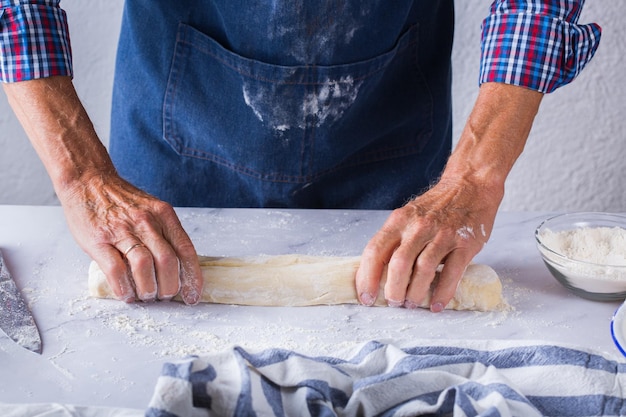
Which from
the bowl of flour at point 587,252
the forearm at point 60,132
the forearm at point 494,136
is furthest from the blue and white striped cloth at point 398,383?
the forearm at point 60,132

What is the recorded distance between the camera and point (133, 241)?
1361 millimetres

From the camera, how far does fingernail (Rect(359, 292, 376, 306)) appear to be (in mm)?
1356

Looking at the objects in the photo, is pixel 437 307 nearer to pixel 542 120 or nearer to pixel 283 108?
pixel 283 108

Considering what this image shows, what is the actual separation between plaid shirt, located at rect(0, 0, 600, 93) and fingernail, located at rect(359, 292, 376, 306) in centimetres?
53

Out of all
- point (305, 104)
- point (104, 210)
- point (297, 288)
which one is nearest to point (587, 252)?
point (297, 288)

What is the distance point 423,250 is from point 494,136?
0.32 m

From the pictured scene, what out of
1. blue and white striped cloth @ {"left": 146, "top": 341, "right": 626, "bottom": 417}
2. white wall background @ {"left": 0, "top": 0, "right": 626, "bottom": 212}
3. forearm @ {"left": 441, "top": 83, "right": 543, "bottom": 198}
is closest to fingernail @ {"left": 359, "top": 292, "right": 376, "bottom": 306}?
blue and white striped cloth @ {"left": 146, "top": 341, "right": 626, "bottom": 417}

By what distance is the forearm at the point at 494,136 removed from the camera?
151cm

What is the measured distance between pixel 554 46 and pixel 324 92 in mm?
462

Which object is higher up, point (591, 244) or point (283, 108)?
point (283, 108)

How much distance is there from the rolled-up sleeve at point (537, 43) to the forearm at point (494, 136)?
0.03 meters

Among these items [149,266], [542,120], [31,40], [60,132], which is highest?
[31,40]

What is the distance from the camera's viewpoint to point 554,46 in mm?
1558

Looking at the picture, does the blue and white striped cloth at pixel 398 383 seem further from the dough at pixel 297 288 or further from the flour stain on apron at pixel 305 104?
the flour stain on apron at pixel 305 104
